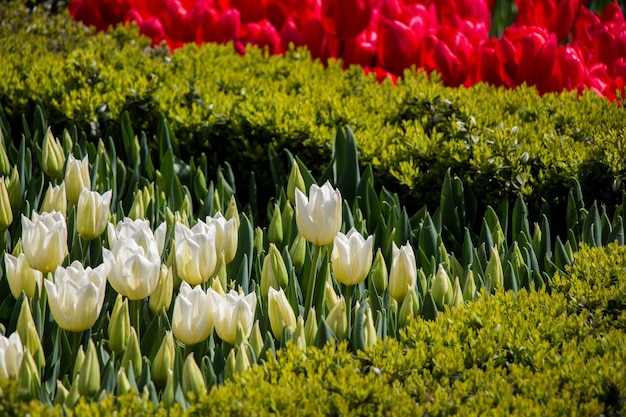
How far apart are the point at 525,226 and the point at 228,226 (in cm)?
123

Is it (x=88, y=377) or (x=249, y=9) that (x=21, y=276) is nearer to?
(x=88, y=377)

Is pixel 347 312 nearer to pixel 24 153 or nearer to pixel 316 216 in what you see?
pixel 316 216

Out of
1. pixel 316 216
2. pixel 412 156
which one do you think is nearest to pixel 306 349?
pixel 316 216

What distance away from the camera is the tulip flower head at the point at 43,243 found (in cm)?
227

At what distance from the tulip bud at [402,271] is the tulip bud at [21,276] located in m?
1.04

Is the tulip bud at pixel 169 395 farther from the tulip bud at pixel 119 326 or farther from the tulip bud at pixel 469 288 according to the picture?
the tulip bud at pixel 469 288

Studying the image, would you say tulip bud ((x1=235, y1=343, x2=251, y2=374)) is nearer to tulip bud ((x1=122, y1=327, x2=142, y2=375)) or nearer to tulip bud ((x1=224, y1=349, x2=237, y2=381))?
tulip bud ((x1=224, y1=349, x2=237, y2=381))

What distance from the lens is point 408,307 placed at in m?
2.38

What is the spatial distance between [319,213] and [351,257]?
7.7 inches

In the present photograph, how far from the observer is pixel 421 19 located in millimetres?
5074

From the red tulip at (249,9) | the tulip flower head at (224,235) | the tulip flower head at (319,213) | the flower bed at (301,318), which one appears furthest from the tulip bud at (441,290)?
Answer: the red tulip at (249,9)

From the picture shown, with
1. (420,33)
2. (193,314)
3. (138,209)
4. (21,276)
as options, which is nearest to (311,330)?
(193,314)

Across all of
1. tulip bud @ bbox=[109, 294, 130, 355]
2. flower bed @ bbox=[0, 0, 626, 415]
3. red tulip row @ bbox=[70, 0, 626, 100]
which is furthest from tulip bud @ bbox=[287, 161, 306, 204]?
red tulip row @ bbox=[70, 0, 626, 100]

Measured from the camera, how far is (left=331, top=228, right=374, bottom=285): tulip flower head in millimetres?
2295
